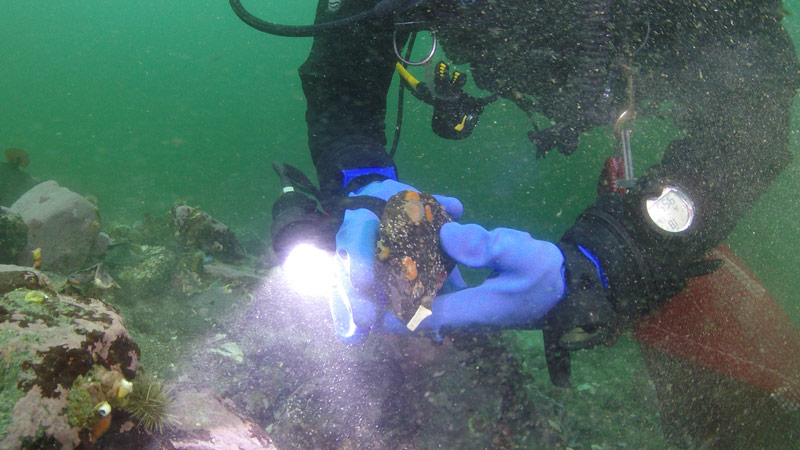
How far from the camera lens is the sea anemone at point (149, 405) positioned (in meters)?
1.67

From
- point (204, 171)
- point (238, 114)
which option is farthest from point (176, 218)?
point (238, 114)

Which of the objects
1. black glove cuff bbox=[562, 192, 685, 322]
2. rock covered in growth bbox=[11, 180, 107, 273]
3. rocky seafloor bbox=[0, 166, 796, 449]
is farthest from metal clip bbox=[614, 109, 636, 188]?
rock covered in growth bbox=[11, 180, 107, 273]

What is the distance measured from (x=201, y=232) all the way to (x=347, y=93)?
3524mm

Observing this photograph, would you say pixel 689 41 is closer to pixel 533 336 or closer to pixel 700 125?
pixel 700 125

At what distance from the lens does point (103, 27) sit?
3728 inches

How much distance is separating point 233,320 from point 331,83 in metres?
2.58

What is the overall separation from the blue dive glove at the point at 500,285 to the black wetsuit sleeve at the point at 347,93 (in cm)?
147

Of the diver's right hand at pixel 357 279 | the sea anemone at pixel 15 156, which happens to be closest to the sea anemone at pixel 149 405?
the diver's right hand at pixel 357 279

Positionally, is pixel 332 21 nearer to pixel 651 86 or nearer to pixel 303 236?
pixel 303 236

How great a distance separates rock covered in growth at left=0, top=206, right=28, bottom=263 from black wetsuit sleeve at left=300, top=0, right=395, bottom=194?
3.33 meters

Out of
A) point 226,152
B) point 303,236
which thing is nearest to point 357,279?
point 303,236

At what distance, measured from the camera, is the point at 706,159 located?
238 centimetres

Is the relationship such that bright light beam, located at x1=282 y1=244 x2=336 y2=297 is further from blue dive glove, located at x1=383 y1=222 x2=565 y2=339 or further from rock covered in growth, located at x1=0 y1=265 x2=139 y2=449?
rock covered in growth, located at x1=0 y1=265 x2=139 y2=449

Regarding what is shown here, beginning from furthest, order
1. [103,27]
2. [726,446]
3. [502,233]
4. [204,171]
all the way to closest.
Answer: [103,27], [204,171], [726,446], [502,233]
